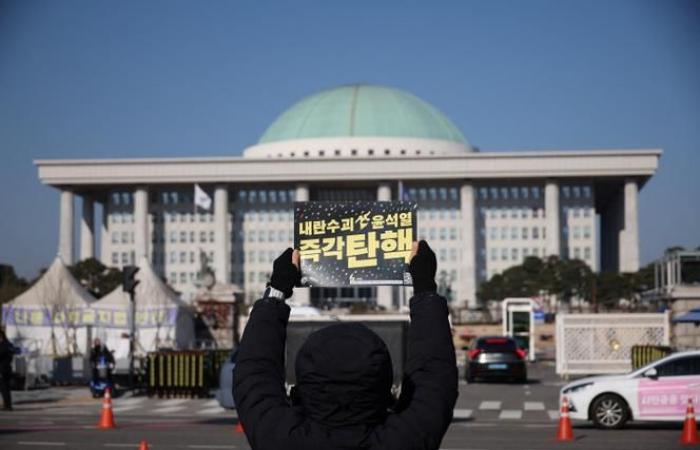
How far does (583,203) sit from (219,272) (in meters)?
40.8

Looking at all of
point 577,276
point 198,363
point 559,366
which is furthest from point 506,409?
point 577,276

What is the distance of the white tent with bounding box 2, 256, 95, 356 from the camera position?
158 feet

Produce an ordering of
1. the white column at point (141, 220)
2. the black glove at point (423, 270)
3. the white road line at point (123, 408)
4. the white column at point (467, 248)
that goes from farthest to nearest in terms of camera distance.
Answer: the white column at point (141, 220) → the white column at point (467, 248) → the white road line at point (123, 408) → the black glove at point (423, 270)

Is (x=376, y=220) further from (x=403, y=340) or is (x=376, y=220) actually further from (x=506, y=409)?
(x=506, y=409)

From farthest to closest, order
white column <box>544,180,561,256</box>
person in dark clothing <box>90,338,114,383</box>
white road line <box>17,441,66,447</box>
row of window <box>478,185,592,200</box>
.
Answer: row of window <box>478,185,592,200</box> → white column <box>544,180,561,256</box> → person in dark clothing <box>90,338,114,383</box> → white road line <box>17,441,66,447</box>

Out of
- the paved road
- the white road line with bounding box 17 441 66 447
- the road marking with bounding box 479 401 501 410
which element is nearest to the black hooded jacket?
the paved road

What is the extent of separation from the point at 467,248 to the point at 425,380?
138893mm

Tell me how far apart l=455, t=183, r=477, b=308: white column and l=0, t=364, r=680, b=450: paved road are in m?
108

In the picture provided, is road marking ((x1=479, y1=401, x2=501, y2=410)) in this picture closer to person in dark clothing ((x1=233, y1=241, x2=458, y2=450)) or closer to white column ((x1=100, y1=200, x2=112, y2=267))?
person in dark clothing ((x1=233, y1=241, x2=458, y2=450))

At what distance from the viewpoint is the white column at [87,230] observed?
143125 mm

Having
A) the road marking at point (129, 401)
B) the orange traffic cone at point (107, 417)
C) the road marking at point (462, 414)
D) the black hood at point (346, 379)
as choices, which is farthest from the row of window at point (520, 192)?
the black hood at point (346, 379)

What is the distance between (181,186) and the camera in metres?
147

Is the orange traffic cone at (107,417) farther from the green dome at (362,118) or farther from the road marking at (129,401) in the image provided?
the green dome at (362,118)

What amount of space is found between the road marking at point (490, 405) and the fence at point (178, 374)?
6921 mm
